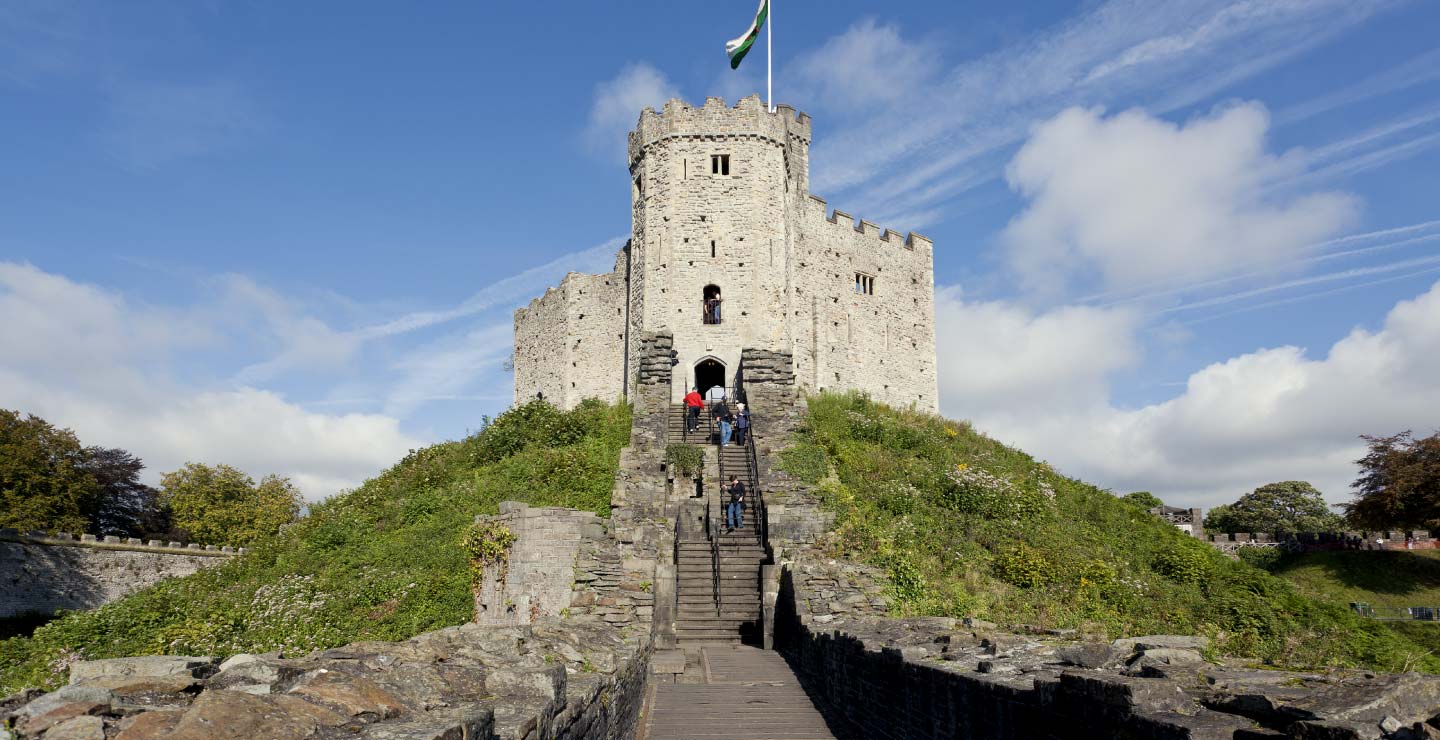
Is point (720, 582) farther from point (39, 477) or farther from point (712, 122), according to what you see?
point (39, 477)

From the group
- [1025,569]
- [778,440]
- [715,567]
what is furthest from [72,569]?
[1025,569]


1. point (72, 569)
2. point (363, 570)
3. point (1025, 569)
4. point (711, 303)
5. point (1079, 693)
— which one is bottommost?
point (72, 569)

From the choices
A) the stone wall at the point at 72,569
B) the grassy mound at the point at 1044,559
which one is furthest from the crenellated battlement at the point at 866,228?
the stone wall at the point at 72,569

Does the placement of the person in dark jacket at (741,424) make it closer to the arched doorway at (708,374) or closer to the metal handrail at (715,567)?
the metal handrail at (715,567)

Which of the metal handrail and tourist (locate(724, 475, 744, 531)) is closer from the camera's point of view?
the metal handrail

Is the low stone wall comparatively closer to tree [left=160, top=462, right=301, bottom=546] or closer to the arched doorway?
the arched doorway

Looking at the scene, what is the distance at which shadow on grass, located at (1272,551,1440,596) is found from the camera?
35.6 metres

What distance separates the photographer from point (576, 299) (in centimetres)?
4044

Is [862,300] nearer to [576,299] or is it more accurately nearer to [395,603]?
[576,299]

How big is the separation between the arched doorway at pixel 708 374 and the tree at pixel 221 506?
3633cm

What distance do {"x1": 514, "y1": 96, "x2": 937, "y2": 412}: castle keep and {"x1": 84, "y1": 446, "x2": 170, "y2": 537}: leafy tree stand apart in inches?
1227

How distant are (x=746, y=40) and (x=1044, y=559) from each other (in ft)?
85.8

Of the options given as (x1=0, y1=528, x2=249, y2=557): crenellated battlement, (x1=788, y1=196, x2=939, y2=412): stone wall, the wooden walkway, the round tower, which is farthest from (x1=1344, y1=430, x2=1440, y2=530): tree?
(x1=0, y1=528, x2=249, y2=557): crenellated battlement

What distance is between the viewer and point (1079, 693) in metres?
4.89
